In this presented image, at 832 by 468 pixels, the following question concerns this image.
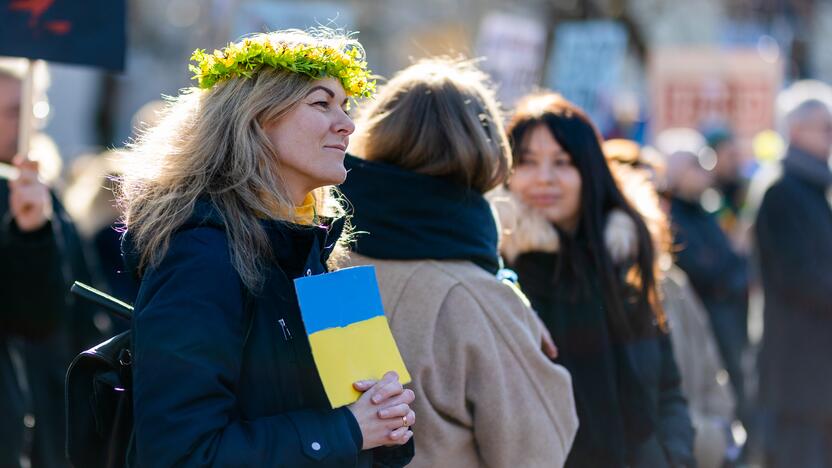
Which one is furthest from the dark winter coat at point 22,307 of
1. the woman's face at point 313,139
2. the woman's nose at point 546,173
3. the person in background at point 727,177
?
the person in background at point 727,177

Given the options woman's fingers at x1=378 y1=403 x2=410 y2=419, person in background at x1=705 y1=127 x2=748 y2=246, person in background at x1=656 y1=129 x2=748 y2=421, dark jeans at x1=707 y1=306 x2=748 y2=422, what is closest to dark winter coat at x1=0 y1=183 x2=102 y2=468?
woman's fingers at x1=378 y1=403 x2=410 y2=419

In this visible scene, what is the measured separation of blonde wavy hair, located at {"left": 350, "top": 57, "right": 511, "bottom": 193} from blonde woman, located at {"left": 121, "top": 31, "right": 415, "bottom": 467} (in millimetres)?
389

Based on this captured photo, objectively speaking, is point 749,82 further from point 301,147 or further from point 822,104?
point 301,147

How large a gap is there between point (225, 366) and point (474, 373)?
893 millimetres

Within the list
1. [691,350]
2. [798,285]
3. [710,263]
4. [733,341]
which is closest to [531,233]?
[691,350]

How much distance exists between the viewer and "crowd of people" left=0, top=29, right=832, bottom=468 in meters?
2.35

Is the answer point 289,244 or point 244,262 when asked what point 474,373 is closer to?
point 289,244

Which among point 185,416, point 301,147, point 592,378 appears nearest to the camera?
point 185,416

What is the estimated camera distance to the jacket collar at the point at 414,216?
3.13 meters

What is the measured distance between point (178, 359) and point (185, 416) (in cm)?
10

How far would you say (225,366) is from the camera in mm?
2311

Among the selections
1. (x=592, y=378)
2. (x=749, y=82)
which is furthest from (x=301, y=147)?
Result: (x=749, y=82)

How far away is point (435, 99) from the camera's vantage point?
3215mm

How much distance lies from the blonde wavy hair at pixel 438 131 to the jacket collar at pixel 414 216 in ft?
0.16
